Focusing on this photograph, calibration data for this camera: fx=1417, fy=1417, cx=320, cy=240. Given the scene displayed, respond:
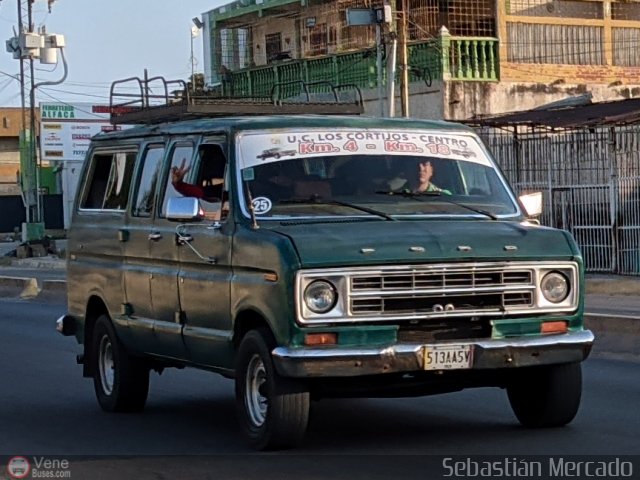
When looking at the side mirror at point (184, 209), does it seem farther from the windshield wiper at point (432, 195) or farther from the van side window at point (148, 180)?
the windshield wiper at point (432, 195)

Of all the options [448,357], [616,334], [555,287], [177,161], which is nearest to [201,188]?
[177,161]

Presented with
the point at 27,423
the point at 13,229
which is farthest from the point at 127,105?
the point at 13,229

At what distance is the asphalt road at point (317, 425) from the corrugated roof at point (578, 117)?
923 centimetres

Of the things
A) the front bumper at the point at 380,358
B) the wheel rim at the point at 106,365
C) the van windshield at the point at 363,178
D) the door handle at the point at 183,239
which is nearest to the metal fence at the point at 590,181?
the wheel rim at the point at 106,365

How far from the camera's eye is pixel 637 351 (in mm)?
14008

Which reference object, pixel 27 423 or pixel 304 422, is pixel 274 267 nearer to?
pixel 304 422

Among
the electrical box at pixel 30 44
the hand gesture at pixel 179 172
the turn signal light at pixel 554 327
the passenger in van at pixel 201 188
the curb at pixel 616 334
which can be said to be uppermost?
the electrical box at pixel 30 44

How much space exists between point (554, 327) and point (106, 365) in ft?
13.7

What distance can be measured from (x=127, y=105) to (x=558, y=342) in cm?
2039

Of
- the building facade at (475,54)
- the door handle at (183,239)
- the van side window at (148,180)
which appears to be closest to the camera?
the door handle at (183,239)

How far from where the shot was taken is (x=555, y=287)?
28.0 ft

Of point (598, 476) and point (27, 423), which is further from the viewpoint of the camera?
point (27, 423)

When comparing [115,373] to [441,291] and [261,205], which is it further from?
[441,291]

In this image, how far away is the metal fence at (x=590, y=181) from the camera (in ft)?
75.9
